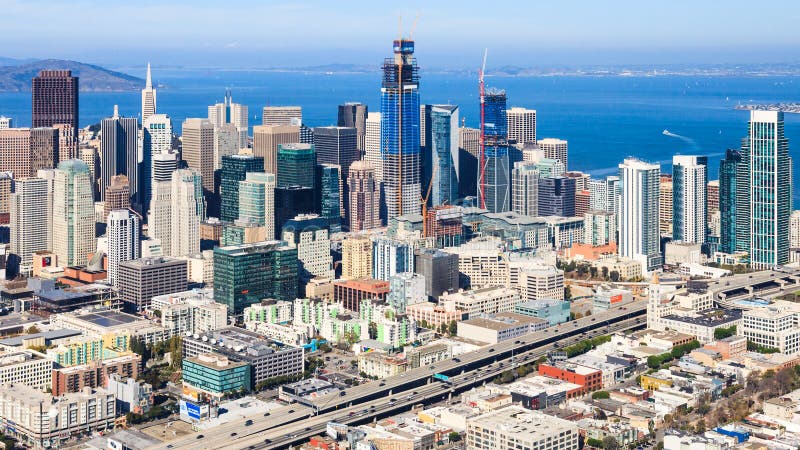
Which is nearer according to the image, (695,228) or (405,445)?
(405,445)

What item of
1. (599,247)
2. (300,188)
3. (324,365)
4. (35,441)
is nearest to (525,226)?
(599,247)

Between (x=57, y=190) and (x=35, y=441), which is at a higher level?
(x=57, y=190)

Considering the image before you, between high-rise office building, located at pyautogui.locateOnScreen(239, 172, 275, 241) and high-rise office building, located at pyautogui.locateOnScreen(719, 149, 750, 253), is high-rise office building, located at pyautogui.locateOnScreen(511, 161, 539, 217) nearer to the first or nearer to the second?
high-rise office building, located at pyautogui.locateOnScreen(719, 149, 750, 253)

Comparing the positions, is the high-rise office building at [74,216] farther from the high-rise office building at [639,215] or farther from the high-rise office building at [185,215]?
the high-rise office building at [639,215]

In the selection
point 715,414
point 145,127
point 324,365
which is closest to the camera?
point 715,414

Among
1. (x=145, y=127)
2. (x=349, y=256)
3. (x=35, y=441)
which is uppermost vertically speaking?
(x=145, y=127)

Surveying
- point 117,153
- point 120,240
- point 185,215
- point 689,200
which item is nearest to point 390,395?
point 120,240

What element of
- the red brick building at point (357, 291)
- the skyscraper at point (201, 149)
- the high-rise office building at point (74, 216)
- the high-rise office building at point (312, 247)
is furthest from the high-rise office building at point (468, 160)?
the red brick building at point (357, 291)

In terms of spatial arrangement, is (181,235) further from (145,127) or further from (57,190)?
(145,127)
